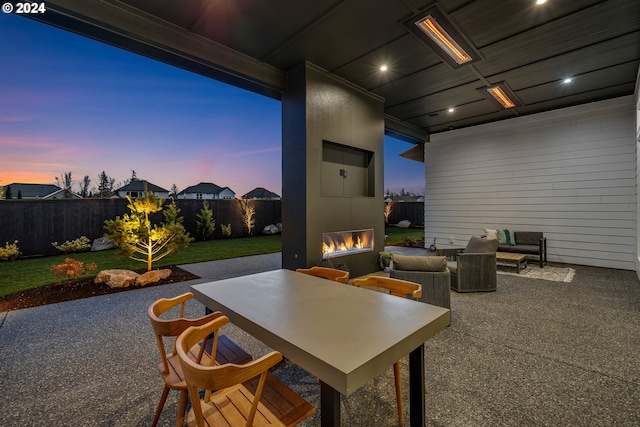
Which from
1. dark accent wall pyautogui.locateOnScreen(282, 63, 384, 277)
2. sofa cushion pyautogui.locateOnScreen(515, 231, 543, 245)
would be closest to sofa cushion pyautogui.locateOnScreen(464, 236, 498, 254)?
dark accent wall pyautogui.locateOnScreen(282, 63, 384, 277)

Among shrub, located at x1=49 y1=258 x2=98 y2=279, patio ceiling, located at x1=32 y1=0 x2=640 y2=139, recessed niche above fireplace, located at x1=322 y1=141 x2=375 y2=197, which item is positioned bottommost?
shrub, located at x1=49 y1=258 x2=98 y2=279

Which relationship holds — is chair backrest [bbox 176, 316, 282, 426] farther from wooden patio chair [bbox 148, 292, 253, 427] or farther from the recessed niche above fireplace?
the recessed niche above fireplace

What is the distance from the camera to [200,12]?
312cm

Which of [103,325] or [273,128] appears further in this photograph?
[273,128]

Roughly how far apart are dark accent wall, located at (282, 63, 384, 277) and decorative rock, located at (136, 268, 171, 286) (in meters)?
2.25

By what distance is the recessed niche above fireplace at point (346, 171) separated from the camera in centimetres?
501

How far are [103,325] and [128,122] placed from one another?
1057cm

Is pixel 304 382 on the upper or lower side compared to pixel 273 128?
lower

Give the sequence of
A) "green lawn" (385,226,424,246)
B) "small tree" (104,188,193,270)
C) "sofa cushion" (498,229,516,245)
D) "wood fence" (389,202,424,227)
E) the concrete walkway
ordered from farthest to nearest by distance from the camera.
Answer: "wood fence" (389,202,424,227)
"green lawn" (385,226,424,246)
"sofa cushion" (498,229,516,245)
"small tree" (104,188,193,270)
the concrete walkway

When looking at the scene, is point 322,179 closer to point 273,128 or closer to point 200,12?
point 200,12

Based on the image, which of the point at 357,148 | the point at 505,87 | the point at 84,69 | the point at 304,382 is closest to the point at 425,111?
the point at 505,87

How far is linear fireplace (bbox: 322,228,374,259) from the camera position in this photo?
4.73 metres

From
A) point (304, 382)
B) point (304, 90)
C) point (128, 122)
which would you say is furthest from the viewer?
point (128, 122)

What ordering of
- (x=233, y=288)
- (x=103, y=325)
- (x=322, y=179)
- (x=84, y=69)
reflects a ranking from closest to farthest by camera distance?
(x=233, y=288) → (x=103, y=325) → (x=322, y=179) → (x=84, y=69)
